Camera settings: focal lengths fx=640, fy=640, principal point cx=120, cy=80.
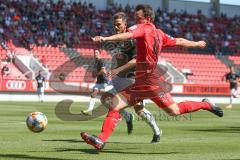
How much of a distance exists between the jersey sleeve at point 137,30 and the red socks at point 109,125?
4.65 feet

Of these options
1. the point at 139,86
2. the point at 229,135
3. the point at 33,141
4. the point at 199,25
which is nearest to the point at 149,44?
the point at 139,86

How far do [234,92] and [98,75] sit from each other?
1694cm

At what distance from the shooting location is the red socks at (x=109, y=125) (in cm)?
1029

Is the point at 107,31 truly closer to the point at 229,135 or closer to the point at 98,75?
the point at 98,75

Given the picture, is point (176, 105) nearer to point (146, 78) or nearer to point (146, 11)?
point (146, 78)

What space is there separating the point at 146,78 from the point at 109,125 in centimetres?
105

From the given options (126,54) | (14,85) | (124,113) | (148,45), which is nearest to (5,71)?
(14,85)

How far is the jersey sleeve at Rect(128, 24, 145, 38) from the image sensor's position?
9878mm

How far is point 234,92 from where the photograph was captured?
3803 centimetres

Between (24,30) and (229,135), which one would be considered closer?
(229,135)

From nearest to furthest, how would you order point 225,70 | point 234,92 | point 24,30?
point 234,92 < point 24,30 < point 225,70

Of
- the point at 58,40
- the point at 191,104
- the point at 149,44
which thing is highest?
the point at 149,44

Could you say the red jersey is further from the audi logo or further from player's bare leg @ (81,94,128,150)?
the audi logo

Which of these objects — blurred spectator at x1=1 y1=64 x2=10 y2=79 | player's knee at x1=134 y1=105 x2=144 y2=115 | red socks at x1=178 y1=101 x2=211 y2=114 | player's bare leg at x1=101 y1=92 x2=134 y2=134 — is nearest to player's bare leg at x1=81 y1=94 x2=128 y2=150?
red socks at x1=178 y1=101 x2=211 y2=114
